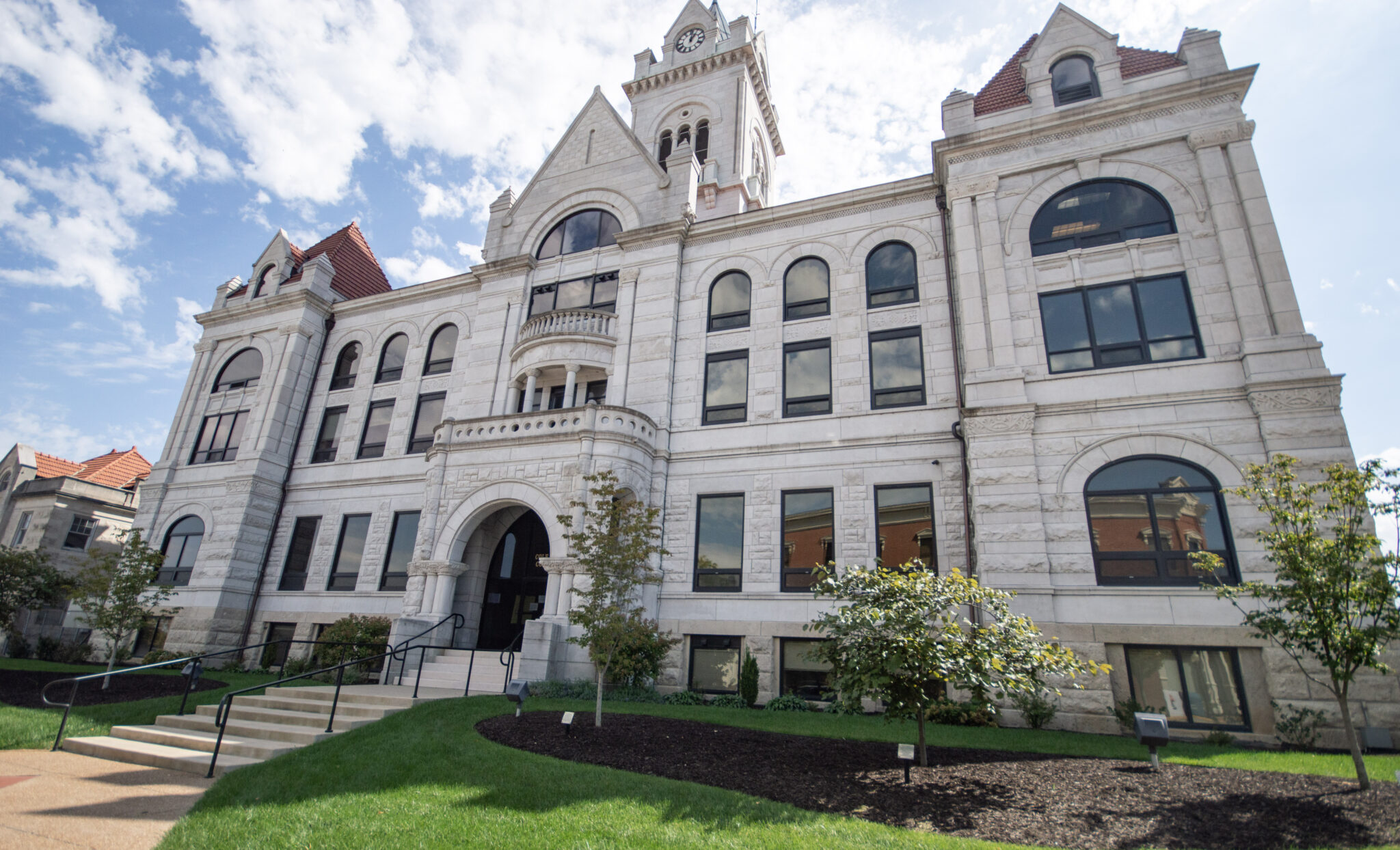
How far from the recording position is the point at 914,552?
15.4 m

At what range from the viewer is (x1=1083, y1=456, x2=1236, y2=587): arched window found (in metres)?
13.0

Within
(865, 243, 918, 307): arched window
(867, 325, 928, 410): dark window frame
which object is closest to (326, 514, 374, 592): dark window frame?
(867, 325, 928, 410): dark window frame

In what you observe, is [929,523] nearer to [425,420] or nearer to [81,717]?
[425,420]

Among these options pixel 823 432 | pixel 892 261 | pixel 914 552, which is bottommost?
pixel 914 552

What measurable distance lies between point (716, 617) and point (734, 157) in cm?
2235

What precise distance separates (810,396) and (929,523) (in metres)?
4.44

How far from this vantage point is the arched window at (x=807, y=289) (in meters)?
18.8

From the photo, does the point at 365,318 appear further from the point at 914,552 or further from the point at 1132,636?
the point at 1132,636

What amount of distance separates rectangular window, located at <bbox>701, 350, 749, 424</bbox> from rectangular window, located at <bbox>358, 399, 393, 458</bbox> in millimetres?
11405

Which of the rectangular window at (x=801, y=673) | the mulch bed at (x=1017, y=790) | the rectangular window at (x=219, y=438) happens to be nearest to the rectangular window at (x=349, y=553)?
the rectangular window at (x=219, y=438)

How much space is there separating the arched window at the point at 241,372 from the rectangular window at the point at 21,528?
40.1 feet

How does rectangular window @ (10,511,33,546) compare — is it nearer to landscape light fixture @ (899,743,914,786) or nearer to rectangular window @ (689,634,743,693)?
rectangular window @ (689,634,743,693)

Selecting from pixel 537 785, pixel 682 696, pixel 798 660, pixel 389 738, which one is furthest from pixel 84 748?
pixel 798 660

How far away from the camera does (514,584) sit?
1998 centimetres
